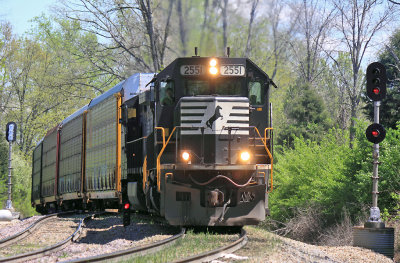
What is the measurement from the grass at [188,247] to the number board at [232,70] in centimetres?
320

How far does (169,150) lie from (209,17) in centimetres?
369

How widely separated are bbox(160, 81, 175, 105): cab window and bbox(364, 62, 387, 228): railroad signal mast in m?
Result: 3.88

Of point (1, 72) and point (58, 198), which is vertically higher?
point (1, 72)

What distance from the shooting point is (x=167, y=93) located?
11.7 meters

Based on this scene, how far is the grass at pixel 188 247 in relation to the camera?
839cm

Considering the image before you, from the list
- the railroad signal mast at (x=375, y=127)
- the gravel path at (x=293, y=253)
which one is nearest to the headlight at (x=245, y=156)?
the gravel path at (x=293, y=253)

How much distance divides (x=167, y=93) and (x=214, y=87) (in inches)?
39.1

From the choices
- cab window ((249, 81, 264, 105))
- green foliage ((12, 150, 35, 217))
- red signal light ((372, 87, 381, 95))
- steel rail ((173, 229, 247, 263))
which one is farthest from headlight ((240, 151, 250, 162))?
green foliage ((12, 150, 35, 217))

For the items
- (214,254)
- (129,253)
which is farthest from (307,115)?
(129,253)

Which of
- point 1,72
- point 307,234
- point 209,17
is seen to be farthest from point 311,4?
point 1,72

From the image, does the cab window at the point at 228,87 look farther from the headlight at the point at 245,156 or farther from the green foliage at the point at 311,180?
the green foliage at the point at 311,180

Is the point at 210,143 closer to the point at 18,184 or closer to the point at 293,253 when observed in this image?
the point at 293,253

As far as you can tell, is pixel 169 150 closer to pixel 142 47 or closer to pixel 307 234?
pixel 307 234

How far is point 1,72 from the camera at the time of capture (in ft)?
162
